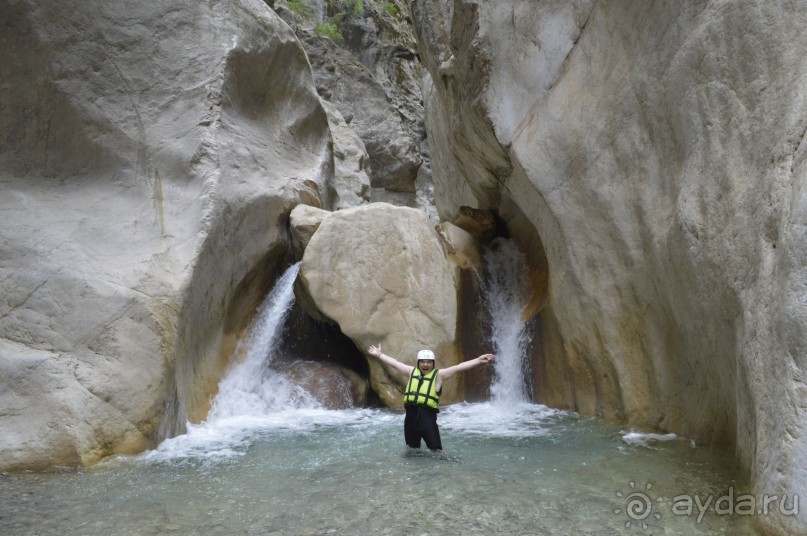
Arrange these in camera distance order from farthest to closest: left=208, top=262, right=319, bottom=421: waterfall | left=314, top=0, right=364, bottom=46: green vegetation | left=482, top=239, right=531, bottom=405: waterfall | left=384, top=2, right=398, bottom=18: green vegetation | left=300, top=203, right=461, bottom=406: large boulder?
1. left=384, top=2, right=398, bottom=18: green vegetation
2. left=314, top=0, right=364, bottom=46: green vegetation
3. left=482, top=239, right=531, bottom=405: waterfall
4. left=300, top=203, right=461, bottom=406: large boulder
5. left=208, top=262, right=319, bottom=421: waterfall

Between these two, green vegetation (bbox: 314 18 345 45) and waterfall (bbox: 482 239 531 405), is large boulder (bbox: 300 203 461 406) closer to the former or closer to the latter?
waterfall (bbox: 482 239 531 405)

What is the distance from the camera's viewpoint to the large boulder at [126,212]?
20.3ft

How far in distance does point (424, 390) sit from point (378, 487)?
1.22 metres

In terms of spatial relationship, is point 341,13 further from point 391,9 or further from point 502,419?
point 502,419

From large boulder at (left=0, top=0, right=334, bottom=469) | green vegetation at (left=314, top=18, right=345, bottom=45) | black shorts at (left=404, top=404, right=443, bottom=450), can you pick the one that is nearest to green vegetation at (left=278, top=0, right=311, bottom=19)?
green vegetation at (left=314, top=18, right=345, bottom=45)

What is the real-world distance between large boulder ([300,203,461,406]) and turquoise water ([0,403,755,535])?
2.25m

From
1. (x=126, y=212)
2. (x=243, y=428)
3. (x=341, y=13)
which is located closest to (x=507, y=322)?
(x=243, y=428)

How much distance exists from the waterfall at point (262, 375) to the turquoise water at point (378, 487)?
1501 mm

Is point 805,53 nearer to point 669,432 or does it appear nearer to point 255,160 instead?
point 669,432

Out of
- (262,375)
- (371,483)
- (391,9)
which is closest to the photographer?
(371,483)

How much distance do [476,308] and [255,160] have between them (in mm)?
4426

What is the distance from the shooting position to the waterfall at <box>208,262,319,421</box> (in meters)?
8.67

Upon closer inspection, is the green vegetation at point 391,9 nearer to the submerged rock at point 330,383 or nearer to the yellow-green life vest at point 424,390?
the submerged rock at point 330,383

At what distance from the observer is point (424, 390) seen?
5832mm
